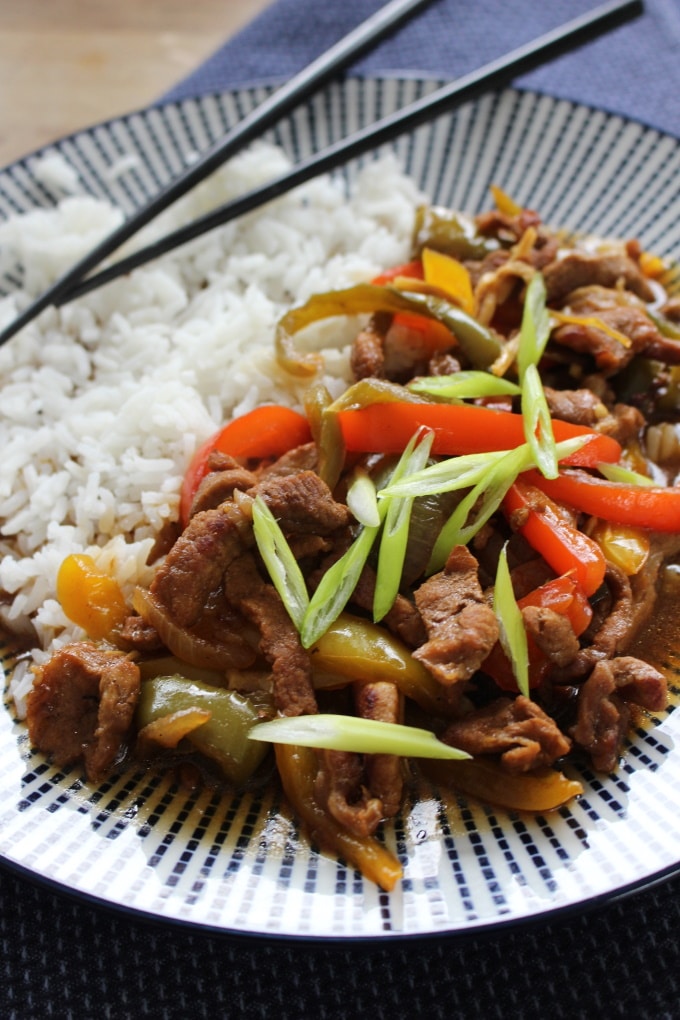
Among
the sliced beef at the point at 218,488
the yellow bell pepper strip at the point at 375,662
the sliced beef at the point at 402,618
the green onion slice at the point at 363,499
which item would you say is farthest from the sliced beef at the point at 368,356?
the yellow bell pepper strip at the point at 375,662

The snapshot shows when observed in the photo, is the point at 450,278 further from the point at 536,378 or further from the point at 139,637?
the point at 139,637

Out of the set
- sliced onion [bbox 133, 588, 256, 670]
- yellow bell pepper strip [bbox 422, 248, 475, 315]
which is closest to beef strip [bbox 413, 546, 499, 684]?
sliced onion [bbox 133, 588, 256, 670]

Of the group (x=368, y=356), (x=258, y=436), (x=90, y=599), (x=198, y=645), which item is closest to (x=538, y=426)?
(x=368, y=356)

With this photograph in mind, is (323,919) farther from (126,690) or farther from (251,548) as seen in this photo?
(251,548)

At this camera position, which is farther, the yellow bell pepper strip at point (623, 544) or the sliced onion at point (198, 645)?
the yellow bell pepper strip at point (623, 544)

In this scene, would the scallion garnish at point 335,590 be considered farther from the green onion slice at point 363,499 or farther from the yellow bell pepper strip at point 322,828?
the yellow bell pepper strip at point 322,828

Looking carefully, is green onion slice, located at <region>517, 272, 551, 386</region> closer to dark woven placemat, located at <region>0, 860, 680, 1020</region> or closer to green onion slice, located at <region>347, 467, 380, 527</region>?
green onion slice, located at <region>347, 467, 380, 527</region>

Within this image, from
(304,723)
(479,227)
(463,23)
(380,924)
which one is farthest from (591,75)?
(380,924)
